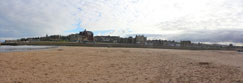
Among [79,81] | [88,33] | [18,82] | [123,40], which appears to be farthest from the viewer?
[123,40]

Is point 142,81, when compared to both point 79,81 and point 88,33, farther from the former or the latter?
point 88,33

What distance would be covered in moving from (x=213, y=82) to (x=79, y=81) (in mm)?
6232

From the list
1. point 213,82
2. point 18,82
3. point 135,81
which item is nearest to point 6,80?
point 18,82

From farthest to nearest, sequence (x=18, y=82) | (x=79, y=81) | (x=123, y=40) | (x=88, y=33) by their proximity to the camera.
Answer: (x=123, y=40) → (x=88, y=33) → (x=79, y=81) → (x=18, y=82)

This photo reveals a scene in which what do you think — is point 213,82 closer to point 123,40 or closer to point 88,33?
point 88,33

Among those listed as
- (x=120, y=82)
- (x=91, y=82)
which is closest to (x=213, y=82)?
(x=120, y=82)

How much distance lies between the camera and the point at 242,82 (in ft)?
21.1

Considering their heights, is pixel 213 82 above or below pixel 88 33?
below

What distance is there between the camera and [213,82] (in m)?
6.36

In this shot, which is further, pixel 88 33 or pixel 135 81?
pixel 88 33

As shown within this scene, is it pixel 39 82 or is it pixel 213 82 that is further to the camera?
pixel 213 82

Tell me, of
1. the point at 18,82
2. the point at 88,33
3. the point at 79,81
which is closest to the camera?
the point at 18,82

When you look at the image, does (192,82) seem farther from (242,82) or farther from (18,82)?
(18,82)

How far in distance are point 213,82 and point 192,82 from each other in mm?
1035
